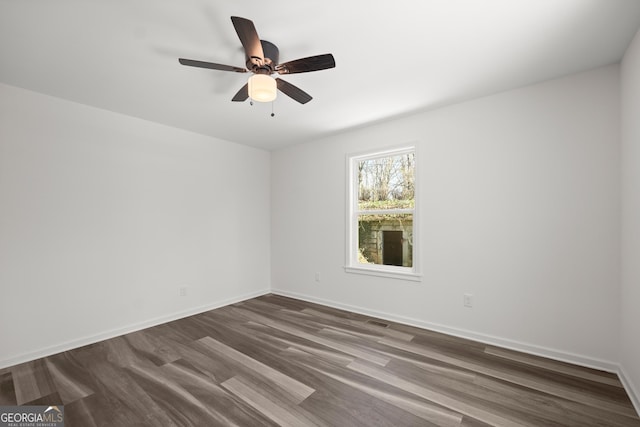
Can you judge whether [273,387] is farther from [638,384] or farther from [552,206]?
[552,206]

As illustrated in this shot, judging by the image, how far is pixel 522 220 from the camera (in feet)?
8.52

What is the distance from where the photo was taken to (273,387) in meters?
2.08

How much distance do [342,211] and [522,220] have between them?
2.08 meters

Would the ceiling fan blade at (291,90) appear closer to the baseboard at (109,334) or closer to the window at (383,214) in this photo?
the window at (383,214)

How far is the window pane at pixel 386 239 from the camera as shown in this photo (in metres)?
3.48

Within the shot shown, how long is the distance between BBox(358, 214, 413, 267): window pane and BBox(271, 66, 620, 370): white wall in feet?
0.91

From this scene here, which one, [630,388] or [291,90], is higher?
[291,90]

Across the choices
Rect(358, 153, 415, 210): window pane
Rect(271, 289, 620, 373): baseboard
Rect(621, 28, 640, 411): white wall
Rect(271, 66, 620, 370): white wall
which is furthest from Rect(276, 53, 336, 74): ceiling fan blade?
Rect(271, 289, 620, 373): baseboard

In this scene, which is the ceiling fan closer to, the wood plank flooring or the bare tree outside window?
the bare tree outside window

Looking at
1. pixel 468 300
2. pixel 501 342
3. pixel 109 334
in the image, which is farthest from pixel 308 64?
pixel 109 334

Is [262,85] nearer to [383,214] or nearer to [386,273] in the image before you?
[383,214]

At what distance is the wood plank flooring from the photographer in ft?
5.80

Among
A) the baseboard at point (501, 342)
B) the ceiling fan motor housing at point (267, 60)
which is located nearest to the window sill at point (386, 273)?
the baseboard at point (501, 342)

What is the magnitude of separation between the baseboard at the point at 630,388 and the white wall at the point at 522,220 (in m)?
0.11
